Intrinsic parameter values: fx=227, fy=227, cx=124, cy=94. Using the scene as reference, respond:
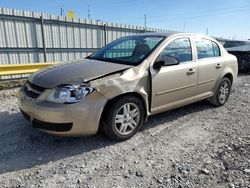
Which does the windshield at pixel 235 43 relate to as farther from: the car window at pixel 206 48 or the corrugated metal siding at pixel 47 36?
the car window at pixel 206 48

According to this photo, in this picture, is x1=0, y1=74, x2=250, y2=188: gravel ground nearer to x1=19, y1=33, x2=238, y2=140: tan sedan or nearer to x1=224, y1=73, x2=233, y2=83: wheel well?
x1=19, y1=33, x2=238, y2=140: tan sedan

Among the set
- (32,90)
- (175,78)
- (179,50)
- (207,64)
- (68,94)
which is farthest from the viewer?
(207,64)

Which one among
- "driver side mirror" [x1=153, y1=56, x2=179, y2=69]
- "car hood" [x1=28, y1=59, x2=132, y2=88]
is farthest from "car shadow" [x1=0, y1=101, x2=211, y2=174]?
"driver side mirror" [x1=153, y1=56, x2=179, y2=69]

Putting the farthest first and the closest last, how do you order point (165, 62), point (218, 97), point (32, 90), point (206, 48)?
point (218, 97) < point (206, 48) < point (165, 62) < point (32, 90)

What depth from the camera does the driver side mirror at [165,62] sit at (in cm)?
365

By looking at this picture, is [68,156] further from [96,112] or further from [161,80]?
[161,80]

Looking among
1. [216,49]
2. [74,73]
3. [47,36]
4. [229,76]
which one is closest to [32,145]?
[74,73]

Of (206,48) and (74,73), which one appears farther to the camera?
(206,48)

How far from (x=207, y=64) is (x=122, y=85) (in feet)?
7.26

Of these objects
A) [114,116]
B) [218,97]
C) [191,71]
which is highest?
[191,71]

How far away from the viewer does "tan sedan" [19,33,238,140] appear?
302cm

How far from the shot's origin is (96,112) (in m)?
3.12

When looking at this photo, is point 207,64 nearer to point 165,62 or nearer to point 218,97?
point 218,97

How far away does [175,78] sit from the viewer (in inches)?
156
